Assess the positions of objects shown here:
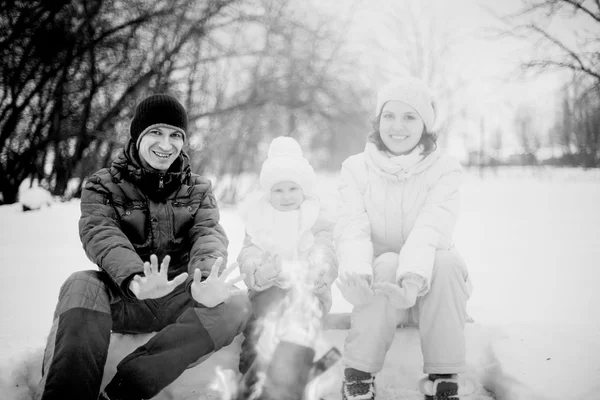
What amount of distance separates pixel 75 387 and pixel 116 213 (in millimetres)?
810

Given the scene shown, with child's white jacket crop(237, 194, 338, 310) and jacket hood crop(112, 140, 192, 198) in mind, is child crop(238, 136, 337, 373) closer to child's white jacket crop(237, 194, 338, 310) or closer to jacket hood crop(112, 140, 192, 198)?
child's white jacket crop(237, 194, 338, 310)

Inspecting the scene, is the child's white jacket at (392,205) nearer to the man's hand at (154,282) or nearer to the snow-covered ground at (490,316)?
the snow-covered ground at (490,316)

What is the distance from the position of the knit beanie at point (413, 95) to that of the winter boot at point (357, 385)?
4.33 feet

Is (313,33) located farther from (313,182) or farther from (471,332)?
(471,332)

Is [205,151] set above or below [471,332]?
above

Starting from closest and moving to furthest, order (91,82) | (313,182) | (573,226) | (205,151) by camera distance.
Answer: (313,182), (573,226), (91,82), (205,151)

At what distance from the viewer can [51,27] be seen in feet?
22.0

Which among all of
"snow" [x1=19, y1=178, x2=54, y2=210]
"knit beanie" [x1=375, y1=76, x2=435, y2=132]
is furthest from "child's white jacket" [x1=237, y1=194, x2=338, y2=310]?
"snow" [x1=19, y1=178, x2=54, y2=210]

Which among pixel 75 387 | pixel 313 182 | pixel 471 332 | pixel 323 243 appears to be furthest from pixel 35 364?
pixel 471 332

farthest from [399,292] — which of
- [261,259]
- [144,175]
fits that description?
[144,175]

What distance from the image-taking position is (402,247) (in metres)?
1.93

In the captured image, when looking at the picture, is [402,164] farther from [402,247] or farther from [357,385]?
[357,385]

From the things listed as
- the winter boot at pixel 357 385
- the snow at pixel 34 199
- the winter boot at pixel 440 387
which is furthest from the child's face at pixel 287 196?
the snow at pixel 34 199

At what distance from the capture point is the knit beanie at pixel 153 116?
81.4 inches
